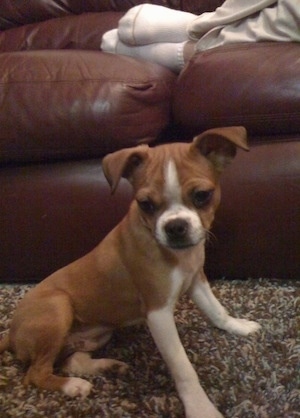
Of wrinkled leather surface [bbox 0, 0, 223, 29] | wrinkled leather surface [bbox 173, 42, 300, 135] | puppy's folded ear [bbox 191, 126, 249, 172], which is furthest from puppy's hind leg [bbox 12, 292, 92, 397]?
wrinkled leather surface [bbox 0, 0, 223, 29]

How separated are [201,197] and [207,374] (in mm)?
408

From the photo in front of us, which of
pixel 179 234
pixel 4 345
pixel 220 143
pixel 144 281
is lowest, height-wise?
pixel 4 345

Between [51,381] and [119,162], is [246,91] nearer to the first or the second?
[119,162]

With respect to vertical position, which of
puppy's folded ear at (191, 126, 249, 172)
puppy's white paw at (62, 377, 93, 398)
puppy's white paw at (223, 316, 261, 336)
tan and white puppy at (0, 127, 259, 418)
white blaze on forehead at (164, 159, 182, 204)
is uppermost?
puppy's folded ear at (191, 126, 249, 172)

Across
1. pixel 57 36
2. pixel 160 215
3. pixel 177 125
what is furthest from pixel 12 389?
pixel 57 36

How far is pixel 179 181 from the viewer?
1044mm

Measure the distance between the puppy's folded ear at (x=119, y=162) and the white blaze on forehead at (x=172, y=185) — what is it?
81 mm

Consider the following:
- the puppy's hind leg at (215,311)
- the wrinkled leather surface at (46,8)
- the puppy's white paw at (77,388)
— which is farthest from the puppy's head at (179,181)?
the wrinkled leather surface at (46,8)

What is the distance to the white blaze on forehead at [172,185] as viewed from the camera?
1.04m

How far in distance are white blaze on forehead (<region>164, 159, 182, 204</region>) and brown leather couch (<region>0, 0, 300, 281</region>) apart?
38 cm

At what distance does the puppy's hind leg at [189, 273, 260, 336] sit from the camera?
1.31 m

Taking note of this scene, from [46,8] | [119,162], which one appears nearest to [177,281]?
[119,162]

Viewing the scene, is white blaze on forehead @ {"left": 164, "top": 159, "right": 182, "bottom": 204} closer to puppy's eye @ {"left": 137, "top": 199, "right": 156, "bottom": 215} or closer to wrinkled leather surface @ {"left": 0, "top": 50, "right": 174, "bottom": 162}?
puppy's eye @ {"left": 137, "top": 199, "right": 156, "bottom": 215}

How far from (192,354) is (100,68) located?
81 centimetres
